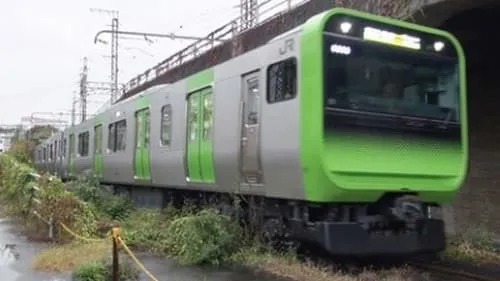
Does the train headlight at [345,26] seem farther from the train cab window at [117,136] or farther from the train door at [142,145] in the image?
the train cab window at [117,136]

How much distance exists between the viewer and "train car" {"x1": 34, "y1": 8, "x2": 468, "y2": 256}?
8.41m

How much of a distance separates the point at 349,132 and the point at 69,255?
460 centimetres

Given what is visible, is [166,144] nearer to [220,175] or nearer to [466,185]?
[220,175]

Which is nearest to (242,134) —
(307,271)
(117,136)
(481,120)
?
(307,271)

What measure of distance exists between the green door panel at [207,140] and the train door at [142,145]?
12.8 ft

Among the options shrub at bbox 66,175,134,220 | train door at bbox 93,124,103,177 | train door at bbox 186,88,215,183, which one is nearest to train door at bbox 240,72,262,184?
train door at bbox 186,88,215,183

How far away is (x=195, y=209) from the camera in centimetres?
1295

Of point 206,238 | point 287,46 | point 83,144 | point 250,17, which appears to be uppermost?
point 250,17

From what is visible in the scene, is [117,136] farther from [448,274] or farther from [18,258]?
[448,274]

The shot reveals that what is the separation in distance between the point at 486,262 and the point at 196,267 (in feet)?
15.3

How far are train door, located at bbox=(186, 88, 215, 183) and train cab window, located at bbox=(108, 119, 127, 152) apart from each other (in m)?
5.60

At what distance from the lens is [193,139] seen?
12.5 m

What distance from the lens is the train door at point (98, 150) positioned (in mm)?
21688

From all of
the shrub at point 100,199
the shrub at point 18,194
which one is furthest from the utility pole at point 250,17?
the shrub at point 18,194
